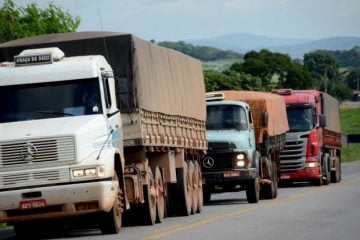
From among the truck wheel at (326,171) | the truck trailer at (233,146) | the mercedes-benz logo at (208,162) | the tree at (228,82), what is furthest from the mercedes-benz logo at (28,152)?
the tree at (228,82)

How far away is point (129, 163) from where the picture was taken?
22.5m

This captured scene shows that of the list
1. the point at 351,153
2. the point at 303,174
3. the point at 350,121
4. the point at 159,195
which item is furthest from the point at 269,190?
the point at 350,121

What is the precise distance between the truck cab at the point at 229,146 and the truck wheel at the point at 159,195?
6.37 meters

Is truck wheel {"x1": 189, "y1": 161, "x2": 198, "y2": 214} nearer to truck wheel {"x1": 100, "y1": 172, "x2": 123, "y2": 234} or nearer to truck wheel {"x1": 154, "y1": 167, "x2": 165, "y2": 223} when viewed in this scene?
truck wheel {"x1": 154, "y1": 167, "x2": 165, "y2": 223}

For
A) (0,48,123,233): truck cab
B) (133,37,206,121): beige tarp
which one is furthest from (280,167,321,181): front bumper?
(0,48,123,233): truck cab

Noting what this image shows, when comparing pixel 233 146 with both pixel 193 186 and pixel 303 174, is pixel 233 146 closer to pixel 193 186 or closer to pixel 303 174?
pixel 193 186

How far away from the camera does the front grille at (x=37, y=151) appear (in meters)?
19.2

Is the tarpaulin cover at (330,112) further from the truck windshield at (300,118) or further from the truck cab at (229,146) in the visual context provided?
the truck cab at (229,146)

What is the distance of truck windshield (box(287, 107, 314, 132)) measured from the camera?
4353cm

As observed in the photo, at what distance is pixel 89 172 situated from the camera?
19.4 m

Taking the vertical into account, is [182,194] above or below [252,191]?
above

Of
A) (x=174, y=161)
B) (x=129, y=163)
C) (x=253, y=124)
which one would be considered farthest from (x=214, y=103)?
(x=129, y=163)

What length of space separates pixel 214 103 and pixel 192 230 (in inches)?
441

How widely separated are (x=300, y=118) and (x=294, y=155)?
4.31 ft
